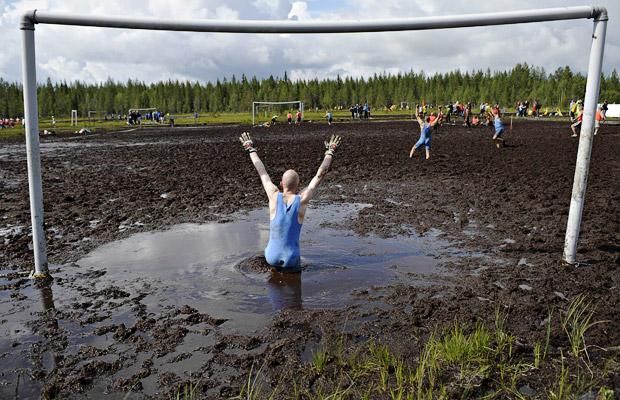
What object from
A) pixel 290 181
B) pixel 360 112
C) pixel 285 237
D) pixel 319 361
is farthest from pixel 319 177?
pixel 360 112

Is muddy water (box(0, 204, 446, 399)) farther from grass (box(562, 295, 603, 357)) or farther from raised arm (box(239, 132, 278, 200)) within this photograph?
grass (box(562, 295, 603, 357))

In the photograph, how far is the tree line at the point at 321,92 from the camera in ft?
327

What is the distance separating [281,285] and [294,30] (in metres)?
3.35

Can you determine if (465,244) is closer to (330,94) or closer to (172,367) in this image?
(172,367)

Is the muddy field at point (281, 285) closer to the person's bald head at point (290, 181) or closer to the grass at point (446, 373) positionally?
the grass at point (446, 373)

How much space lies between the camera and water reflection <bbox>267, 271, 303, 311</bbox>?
5.69 m

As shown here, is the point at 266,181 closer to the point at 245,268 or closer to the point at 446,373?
the point at 245,268

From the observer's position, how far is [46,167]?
1930cm

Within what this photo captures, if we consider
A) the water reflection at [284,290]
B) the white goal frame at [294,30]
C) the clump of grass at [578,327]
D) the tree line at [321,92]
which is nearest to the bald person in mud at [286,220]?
the water reflection at [284,290]

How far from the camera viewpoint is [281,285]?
249 inches

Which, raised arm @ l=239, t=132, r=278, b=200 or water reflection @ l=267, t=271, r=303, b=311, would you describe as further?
raised arm @ l=239, t=132, r=278, b=200

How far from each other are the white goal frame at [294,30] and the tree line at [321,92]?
317 feet

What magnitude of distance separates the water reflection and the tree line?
324ft

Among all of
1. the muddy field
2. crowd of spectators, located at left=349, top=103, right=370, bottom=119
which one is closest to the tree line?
crowd of spectators, located at left=349, top=103, right=370, bottom=119
